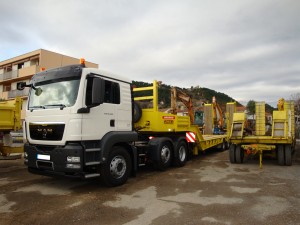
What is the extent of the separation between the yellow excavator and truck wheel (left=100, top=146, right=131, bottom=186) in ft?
11.0

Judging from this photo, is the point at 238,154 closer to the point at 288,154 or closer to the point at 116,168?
the point at 288,154

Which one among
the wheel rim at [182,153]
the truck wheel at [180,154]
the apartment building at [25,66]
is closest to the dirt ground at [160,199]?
the truck wheel at [180,154]

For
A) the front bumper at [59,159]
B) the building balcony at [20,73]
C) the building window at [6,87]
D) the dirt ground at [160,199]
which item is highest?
the building balcony at [20,73]

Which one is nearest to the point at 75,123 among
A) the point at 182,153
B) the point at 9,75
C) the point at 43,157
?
the point at 43,157

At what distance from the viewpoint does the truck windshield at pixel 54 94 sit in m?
5.95

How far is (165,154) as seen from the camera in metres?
→ 8.91

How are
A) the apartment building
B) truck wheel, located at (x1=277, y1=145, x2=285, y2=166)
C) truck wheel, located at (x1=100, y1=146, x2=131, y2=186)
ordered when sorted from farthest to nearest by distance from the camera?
the apartment building, truck wheel, located at (x1=277, y1=145, x2=285, y2=166), truck wheel, located at (x1=100, y1=146, x2=131, y2=186)

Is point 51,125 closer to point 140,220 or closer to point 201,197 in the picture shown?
point 140,220

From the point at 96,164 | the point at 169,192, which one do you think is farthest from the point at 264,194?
the point at 96,164

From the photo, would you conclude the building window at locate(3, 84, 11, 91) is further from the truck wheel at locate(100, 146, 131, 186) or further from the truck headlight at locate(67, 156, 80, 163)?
the truck headlight at locate(67, 156, 80, 163)

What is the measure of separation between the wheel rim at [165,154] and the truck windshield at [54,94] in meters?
3.81

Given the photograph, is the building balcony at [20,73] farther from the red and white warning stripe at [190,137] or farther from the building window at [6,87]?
the red and white warning stripe at [190,137]

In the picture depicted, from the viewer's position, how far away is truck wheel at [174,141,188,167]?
9.44 metres

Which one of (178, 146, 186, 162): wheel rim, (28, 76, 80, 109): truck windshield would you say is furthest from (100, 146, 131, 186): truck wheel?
(178, 146, 186, 162): wheel rim
